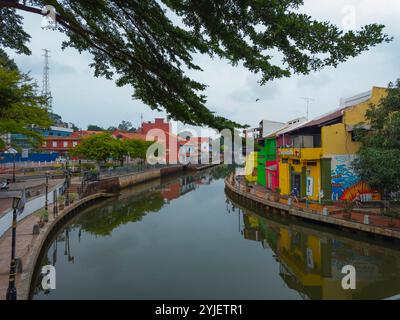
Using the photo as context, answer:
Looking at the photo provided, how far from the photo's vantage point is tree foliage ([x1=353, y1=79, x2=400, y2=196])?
15281mm

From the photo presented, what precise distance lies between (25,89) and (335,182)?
988 inches

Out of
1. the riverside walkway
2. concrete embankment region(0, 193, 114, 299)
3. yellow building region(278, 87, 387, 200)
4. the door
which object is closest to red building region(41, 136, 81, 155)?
concrete embankment region(0, 193, 114, 299)

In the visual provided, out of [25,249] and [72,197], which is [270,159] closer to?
[72,197]

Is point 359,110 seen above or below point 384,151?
above

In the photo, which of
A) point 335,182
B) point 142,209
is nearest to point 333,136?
point 335,182

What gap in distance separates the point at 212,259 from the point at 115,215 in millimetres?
14385

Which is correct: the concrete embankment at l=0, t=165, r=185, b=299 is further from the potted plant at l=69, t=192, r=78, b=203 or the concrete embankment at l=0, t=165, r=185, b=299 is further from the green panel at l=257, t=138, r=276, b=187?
the green panel at l=257, t=138, r=276, b=187

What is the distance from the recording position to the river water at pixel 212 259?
470 inches

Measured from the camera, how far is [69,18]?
594cm

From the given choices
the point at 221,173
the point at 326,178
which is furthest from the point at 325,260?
the point at 221,173

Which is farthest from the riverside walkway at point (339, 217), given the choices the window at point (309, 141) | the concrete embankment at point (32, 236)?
the concrete embankment at point (32, 236)

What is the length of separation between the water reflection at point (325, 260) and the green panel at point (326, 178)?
3.40 m

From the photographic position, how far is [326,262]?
1523 cm

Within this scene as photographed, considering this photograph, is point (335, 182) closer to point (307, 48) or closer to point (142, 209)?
point (142, 209)
